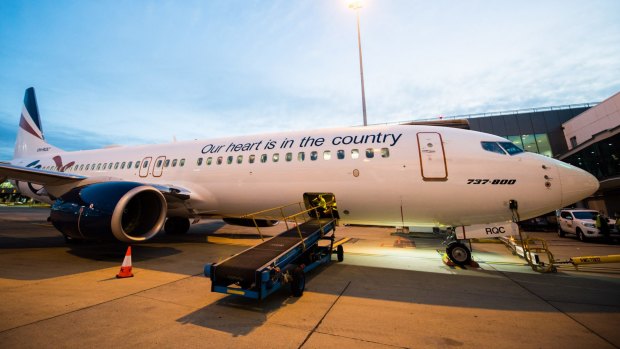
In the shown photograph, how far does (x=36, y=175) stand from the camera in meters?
7.67

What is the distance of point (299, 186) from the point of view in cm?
779

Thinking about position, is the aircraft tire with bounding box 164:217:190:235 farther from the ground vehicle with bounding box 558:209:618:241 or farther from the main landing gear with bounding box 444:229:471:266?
the ground vehicle with bounding box 558:209:618:241

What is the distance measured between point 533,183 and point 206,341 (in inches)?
285

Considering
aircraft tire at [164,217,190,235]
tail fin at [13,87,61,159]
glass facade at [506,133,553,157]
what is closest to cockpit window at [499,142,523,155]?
aircraft tire at [164,217,190,235]

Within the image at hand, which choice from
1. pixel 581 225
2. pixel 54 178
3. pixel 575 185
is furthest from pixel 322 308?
pixel 581 225

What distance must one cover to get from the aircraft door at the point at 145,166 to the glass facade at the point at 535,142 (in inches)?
1289

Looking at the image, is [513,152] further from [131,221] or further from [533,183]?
[131,221]

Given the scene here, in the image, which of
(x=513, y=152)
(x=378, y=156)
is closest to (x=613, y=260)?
(x=513, y=152)

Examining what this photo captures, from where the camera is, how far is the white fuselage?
635 cm

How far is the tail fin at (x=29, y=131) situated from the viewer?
51.8 ft

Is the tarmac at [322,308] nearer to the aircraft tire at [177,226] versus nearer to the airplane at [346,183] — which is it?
the airplane at [346,183]

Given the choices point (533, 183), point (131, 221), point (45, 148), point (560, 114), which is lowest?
point (131, 221)

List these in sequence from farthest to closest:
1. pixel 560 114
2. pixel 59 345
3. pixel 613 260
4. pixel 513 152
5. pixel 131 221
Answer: pixel 560 114
pixel 131 221
pixel 513 152
pixel 613 260
pixel 59 345

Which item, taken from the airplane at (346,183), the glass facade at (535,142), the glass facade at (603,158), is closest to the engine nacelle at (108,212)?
the airplane at (346,183)
